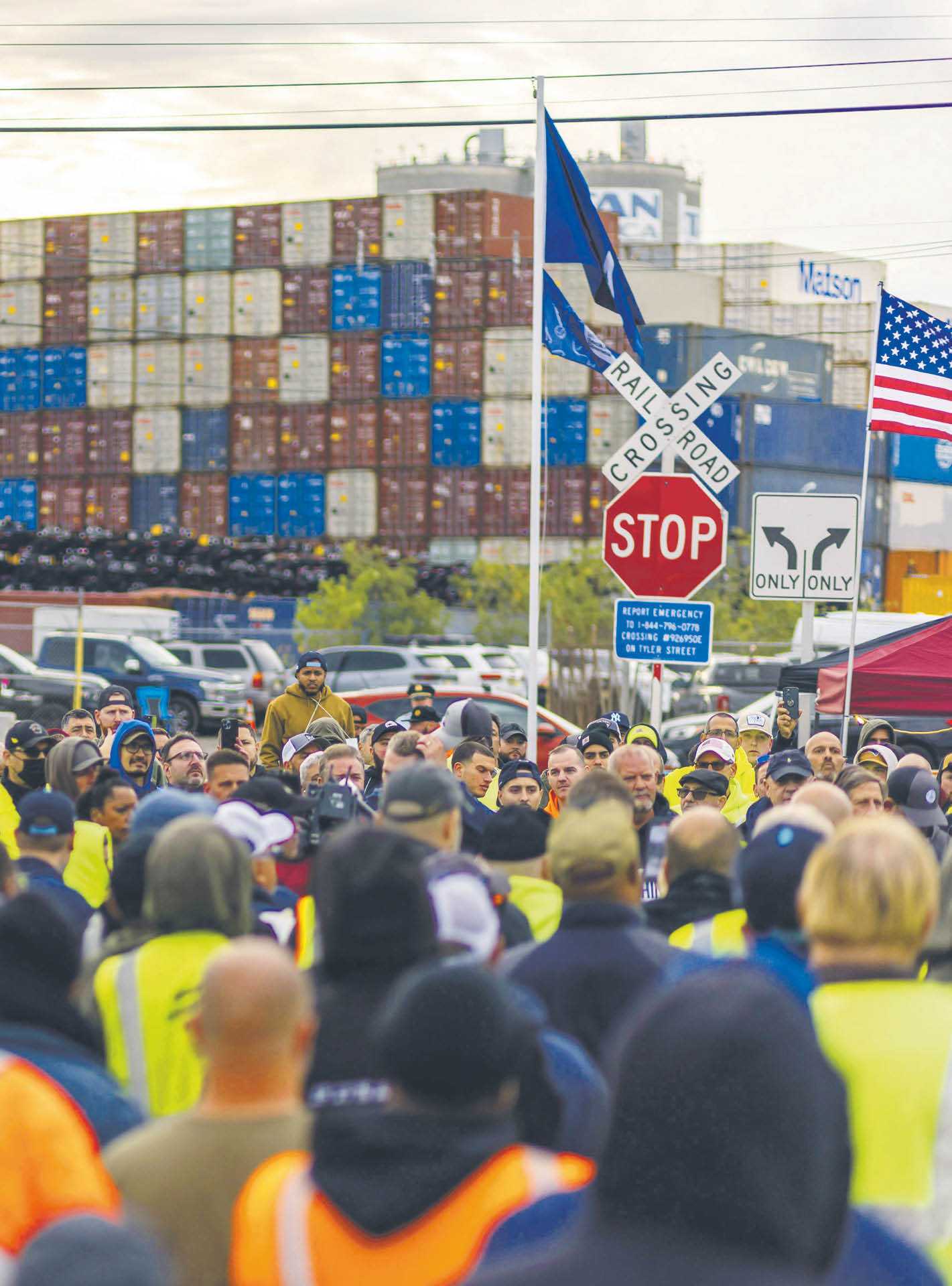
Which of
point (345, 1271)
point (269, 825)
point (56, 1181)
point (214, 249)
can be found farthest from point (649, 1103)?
point (214, 249)

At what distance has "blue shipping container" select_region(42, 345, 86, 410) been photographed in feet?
244

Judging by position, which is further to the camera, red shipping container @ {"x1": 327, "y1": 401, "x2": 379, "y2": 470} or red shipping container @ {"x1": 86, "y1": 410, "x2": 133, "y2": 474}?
red shipping container @ {"x1": 86, "y1": 410, "x2": 133, "y2": 474}

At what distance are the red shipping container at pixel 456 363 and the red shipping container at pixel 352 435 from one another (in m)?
2.86

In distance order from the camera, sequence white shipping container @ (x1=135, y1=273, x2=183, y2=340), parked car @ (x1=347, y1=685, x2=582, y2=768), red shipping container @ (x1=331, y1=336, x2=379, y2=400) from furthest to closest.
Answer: white shipping container @ (x1=135, y1=273, x2=183, y2=340), red shipping container @ (x1=331, y1=336, x2=379, y2=400), parked car @ (x1=347, y1=685, x2=582, y2=768)

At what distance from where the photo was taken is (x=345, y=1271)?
2.53 m

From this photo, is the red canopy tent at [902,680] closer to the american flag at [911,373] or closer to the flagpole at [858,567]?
the flagpole at [858,567]

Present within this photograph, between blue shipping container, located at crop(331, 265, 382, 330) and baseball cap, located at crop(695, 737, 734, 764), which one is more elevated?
blue shipping container, located at crop(331, 265, 382, 330)

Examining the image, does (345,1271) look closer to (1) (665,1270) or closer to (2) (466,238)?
(1) (665,1270)

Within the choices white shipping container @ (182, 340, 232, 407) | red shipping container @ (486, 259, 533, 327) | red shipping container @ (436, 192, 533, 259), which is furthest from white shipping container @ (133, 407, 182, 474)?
red shipping container @ (486, 259, 533, 327)

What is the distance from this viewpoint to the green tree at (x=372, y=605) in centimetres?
5100

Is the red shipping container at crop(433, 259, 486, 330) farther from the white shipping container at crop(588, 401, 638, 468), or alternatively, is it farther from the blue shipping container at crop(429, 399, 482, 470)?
the white shipping container at crop(588, 401, 638, 468)

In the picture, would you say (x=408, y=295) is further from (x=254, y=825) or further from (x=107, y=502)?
(x=254, y=825)

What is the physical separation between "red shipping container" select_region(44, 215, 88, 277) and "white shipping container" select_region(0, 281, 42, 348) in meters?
1.06

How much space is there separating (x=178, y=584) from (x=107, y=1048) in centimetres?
5415
